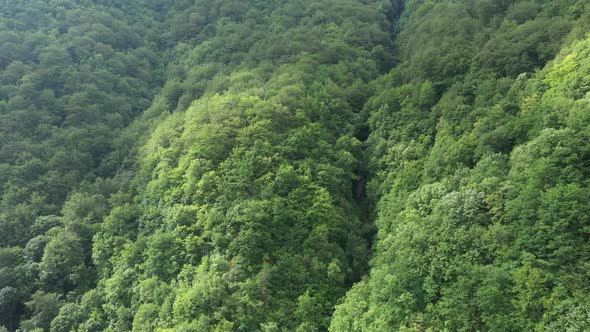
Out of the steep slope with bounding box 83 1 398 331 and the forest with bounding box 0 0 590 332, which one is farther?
the steep slope with bounding box 83 1 398 331

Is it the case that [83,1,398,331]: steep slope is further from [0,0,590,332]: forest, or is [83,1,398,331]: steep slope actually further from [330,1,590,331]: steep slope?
[330,1,590,331]: steep slope

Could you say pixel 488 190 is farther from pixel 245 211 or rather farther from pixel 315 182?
pixel 245 211

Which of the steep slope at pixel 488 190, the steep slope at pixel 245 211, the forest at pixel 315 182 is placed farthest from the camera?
the steep slope at pixel 245 211

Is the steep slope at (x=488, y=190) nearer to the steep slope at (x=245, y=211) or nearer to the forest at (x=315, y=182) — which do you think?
the forest at (x=315, y=182)

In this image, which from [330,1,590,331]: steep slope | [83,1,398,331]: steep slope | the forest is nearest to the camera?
[330,1,590,331]: steep slope

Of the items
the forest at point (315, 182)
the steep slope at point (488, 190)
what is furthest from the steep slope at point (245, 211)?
the steep slope at point (488, 190)

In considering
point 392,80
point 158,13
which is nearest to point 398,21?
point 392,80

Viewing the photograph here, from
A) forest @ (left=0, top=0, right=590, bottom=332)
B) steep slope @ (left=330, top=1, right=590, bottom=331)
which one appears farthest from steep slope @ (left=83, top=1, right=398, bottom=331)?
steep slope @ (left=330, top=1, right=590, bottom=331)

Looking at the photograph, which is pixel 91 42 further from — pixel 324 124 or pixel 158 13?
pixel 324 124

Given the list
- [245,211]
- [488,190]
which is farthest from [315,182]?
[488,190]
